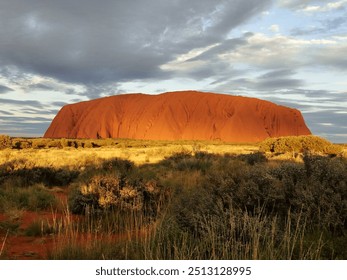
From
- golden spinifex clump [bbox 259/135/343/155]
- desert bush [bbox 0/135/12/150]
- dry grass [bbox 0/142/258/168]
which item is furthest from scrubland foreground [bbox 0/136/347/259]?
desert bush [bbox 0/135/12/150]

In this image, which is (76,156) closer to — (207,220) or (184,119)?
(207,220)

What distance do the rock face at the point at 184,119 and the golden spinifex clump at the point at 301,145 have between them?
158 ft

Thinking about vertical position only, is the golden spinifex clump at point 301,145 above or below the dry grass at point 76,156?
above

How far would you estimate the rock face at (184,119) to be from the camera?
85.7 metres

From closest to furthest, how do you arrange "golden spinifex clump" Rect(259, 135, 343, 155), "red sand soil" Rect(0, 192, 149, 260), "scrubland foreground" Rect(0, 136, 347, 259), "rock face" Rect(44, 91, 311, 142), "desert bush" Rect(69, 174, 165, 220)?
"scrubland foreground" Rect(0, 136, 347, 259), "red sand soil" Rect(0, 192, 149, 260), "desert bush" Rect(69, 174, 165, 220), "golden spinifex clump" Rect(259, 135, 343, 155), "rock face" Rect(44, 91, 311, 142)

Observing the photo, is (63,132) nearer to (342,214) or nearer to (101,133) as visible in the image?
(101,133)

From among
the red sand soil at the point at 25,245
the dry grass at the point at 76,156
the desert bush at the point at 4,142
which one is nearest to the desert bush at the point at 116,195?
the red sand soil at the point at 25,245

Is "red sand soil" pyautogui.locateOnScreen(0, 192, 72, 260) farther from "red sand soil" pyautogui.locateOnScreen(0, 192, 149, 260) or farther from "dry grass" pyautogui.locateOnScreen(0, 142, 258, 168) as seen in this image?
"dry grass" pyautogui.locateOnScreen(0, 142, 258, 168)

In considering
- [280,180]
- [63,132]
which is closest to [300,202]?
[280,180]

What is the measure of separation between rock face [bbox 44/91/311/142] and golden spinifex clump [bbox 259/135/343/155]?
48.1m

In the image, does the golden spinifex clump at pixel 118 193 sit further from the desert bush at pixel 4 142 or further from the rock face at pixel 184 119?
the rock face at pixel 184 119

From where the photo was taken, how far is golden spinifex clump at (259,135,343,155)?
29.2 meters

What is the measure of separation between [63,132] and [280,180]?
101m

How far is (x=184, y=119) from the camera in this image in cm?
8900
